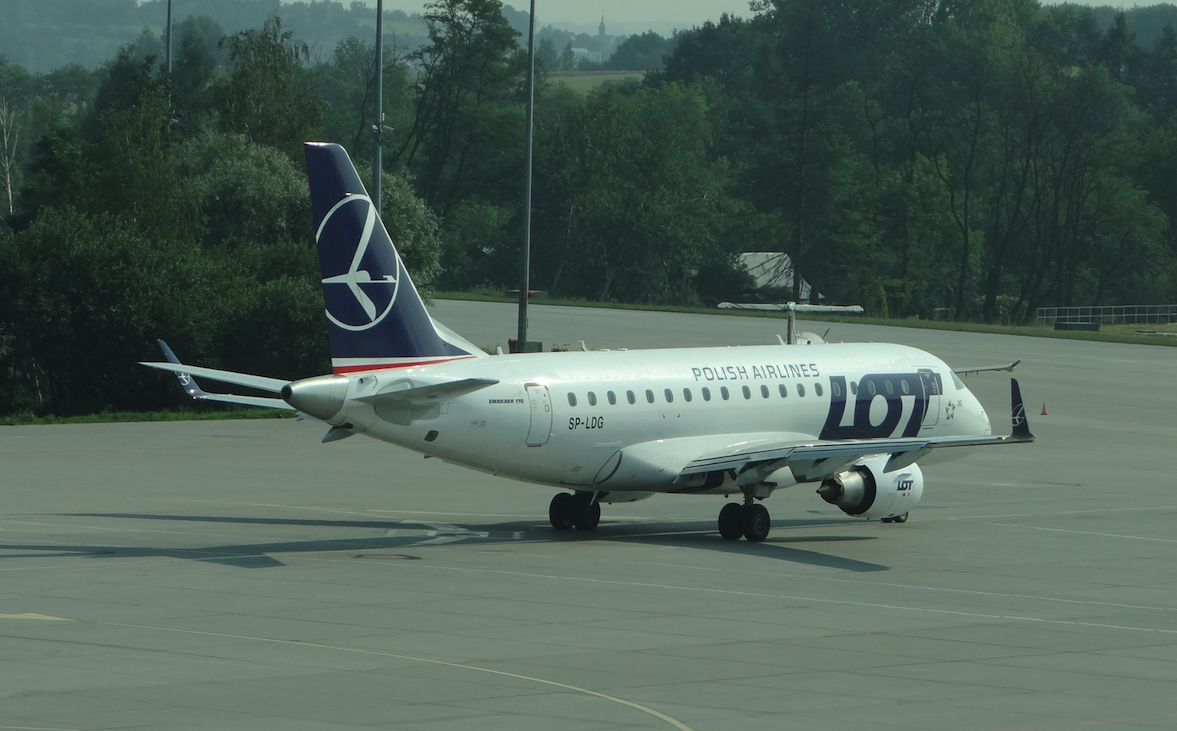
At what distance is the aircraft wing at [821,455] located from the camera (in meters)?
33.1

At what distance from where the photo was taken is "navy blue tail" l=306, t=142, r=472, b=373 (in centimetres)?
3169

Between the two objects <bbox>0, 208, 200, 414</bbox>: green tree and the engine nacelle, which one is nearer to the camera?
the engine nacelle

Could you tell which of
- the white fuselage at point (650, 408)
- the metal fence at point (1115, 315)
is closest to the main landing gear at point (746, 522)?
the white fuselage at point (650, 408)

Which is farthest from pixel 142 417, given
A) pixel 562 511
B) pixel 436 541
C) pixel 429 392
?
pixel 429 392

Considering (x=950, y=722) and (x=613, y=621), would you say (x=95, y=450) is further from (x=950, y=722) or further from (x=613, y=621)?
(x=950, y=722)

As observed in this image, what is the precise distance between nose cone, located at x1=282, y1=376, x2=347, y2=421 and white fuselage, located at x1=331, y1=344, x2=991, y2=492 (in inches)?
7.4

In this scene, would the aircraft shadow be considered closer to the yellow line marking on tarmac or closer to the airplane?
the airplane

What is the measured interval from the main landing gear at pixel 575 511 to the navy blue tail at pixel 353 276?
17.4 ft

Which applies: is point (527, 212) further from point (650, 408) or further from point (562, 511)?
point (650, 408)

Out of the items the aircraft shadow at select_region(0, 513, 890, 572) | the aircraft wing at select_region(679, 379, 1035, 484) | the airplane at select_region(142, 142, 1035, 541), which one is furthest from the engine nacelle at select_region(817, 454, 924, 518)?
the aircraft shadow at select_region(0, 513, 890, 572)

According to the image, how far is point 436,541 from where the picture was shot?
3397 centimetres

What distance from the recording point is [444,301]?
111562 mm

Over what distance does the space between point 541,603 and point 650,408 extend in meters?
8.75

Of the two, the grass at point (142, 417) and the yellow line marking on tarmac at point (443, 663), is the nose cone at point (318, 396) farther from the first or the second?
the grass at point (142, 417)
